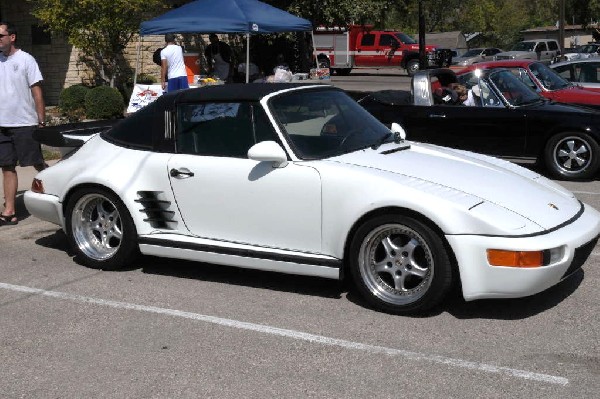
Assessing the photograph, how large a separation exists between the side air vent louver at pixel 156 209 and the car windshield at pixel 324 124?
1.07 metres

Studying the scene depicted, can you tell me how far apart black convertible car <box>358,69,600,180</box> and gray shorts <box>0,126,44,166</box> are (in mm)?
4541

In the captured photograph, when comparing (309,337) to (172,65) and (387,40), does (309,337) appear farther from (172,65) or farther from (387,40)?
Answer: (387,40)

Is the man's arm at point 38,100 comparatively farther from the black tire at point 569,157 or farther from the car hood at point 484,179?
the black tire at point 569,157

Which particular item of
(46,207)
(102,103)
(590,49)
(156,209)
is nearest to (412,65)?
(590,49)

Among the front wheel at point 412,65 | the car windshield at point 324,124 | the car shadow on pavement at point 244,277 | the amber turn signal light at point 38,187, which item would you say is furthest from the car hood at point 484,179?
the front wheel at point 412,65

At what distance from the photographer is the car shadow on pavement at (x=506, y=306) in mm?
4992

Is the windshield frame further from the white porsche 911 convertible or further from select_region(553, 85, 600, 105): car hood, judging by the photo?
the white porsche 911 convertible

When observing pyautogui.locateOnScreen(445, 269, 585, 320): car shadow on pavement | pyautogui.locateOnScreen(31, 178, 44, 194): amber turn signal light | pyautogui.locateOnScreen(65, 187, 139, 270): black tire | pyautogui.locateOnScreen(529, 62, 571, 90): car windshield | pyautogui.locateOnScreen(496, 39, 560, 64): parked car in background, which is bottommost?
pyautogui.locateOnScreen(496, 39, 560, 64): parked car in background

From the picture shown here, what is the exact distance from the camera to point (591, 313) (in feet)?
16.4

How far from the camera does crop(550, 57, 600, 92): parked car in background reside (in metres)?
13.2

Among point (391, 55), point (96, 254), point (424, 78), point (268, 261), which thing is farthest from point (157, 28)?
point (391, 55)

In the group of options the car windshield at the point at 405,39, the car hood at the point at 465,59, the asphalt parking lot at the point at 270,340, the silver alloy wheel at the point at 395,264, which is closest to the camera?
the asphalt parking lot at the point at 270,340

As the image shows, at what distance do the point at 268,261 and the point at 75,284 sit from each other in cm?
158

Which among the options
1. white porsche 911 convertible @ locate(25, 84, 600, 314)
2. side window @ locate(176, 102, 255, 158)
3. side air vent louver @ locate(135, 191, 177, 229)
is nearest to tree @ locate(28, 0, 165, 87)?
white porsche 911 convertible @ locate(25, 84, 600, 314)
